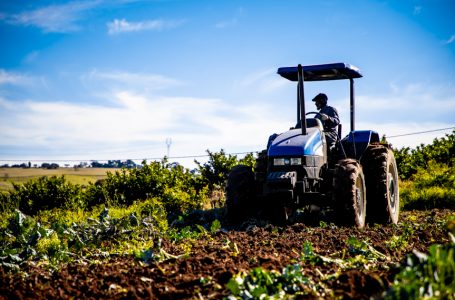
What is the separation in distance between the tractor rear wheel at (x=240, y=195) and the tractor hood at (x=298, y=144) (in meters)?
0.57

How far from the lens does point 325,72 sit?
7.84 metres

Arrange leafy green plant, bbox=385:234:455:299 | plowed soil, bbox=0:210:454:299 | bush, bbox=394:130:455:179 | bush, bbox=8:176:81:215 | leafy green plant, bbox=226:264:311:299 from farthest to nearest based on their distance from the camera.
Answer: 1. bush, bbox=394:130:455:179
2. bush, bbox=8:176:81:215
3. plowed soil, bbox=0:210:454:299
4. leafy green plant, bbox=226:264:311:299
5. leafy green plant, bbox=385:234:455:299

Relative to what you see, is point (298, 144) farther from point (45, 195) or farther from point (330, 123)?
point (45, 195)

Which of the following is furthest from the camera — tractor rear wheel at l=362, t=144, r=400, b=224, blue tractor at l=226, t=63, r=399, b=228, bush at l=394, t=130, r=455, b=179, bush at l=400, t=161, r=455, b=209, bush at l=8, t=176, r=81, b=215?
bush at l=394, t=130, r=455, b=179

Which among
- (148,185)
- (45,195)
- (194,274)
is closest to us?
(194,274)

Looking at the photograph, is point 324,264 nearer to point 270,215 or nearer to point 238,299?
point 238,299

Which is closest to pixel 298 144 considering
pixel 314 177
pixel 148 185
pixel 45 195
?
pixel 314 177

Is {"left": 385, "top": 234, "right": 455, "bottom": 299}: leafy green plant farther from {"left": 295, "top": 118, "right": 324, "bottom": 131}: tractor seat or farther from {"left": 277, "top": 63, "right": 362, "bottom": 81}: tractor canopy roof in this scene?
{"left": 277, "top": 63, "right": 362, "bottom": 81}: tractor canopy roof

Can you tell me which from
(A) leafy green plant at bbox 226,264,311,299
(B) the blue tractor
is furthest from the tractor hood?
(A) leafy green plant at bbox 226,264,311,299

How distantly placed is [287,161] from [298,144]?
308 mm

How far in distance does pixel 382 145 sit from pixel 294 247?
Result: 13.2ft

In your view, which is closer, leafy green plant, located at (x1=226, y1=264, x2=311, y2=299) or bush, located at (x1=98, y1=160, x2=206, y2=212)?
leafy green plant, located at (x1=226, y1=264, x2=311, y2=299)

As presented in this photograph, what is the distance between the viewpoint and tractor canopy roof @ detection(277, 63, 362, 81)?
7.41 metres

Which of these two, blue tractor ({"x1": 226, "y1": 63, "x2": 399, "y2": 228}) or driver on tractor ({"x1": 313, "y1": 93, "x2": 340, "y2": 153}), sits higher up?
driver on tractor ({"x1": 313, "y1": 93, "x2": 340, "y2": 153})
